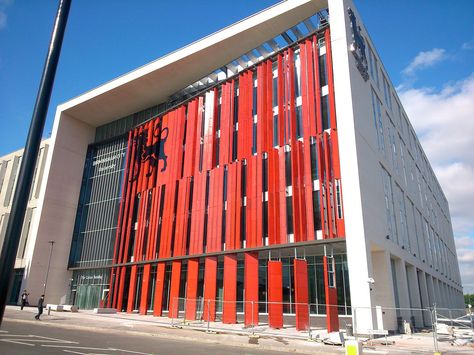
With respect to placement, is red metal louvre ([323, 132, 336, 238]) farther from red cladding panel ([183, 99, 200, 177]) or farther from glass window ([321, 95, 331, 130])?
red cladding panel ([183, 99, 200, 177])

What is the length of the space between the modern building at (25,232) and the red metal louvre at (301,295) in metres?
31.3

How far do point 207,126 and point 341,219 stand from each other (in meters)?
18.4

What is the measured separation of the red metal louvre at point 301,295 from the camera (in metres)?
24.0

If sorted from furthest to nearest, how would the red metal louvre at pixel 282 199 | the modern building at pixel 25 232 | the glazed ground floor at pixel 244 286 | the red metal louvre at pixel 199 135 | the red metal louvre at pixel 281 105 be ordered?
the modern building at pixel 25 232
the red metal louvre at pixel 199 135
the red metal louvre at pixel 281 105
the red metal louvre at pixel 282 199
the glazed ground floor at pixel 244 286

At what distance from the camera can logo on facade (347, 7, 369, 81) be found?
3017cm

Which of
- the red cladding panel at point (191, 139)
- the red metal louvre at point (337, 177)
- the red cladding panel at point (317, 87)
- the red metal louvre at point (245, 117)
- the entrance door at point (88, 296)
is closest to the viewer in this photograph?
the red metal louvre at point (337, 177)

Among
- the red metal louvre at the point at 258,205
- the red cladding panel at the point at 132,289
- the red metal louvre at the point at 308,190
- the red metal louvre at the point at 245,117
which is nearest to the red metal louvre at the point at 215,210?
the red metal louvre at the point at 245,117

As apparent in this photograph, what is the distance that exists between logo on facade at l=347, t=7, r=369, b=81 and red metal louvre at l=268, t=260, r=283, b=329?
18.3m

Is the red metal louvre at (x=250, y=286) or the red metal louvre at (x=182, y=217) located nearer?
the red metal louvre at (x=250, y=286)

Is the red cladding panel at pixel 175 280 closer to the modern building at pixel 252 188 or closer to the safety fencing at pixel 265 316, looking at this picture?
the modern building at pixel 252 188

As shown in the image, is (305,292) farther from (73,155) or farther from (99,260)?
(73,155)

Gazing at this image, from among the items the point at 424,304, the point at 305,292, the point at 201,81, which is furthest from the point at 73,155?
the point at 424,304

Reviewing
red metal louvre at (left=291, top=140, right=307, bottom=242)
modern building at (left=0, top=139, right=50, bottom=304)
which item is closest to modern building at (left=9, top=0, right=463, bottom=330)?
red metal louvre at (left=291, top=140, right=307, bottom=242)

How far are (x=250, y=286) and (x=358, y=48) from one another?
22237 millimetres
